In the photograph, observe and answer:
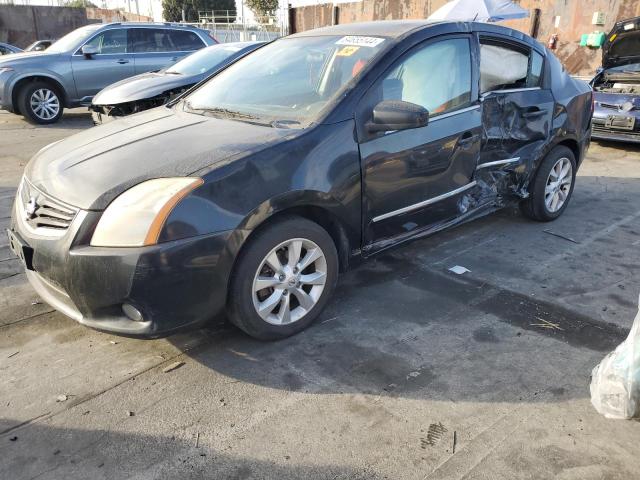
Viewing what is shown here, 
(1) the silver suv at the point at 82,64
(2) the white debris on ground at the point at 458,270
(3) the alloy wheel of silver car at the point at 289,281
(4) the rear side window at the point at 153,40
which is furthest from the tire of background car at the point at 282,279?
(4) the rear side window at the point at 153,40

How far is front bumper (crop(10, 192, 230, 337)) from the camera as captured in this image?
2.38 metres

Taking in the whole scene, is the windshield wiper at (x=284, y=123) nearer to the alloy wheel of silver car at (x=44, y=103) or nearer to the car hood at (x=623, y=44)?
the car hood at (x=623, y=44)

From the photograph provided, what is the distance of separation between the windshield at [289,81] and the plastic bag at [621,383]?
1902 millimetres

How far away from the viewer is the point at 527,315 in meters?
3.26

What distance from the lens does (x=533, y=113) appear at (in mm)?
4320

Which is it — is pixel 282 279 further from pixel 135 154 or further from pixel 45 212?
pixel 45 212

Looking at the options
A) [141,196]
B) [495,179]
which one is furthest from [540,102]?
[141,196]

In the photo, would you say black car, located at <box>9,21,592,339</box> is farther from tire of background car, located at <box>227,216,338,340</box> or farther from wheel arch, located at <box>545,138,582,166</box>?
wheel arch, located at <box>545,138,582,166</box>

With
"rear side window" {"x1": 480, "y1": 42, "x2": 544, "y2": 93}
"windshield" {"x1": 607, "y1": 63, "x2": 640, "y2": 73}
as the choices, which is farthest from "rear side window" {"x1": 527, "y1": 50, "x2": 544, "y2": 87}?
"windshield" {"x1": 607, "y1": 63, "x2": 640, "y2": 73}

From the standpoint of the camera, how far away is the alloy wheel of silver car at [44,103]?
9562 millimetres

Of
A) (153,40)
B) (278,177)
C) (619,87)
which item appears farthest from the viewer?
(153,40)

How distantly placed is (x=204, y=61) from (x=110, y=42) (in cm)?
302

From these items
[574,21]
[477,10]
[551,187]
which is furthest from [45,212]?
[574,21]

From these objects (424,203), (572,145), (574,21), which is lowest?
(424,203)
